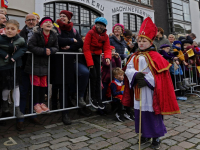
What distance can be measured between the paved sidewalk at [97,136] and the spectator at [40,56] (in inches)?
20.3

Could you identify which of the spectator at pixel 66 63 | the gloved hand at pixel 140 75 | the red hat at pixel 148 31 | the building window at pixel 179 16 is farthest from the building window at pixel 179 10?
the gloved hand at pixel 140 75

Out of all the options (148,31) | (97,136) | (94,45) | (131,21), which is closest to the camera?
(148,31)

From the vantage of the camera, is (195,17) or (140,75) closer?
(140,75)

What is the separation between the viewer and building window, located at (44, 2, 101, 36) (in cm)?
1183

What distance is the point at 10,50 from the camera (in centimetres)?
324

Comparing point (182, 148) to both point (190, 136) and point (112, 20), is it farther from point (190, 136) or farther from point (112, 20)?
point (112, 20)

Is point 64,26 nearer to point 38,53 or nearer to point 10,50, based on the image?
point 38,53

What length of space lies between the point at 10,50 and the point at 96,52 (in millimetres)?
1744

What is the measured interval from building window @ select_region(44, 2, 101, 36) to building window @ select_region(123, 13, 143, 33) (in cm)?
290

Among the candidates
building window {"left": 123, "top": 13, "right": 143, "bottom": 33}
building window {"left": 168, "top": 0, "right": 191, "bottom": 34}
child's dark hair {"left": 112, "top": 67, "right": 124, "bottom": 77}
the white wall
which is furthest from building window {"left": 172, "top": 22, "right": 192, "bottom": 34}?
child's dark hair {"left": 112, "top": 67, "right": 124, "bottom": 77}

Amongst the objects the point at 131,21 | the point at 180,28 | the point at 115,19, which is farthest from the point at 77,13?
the point at 180,28

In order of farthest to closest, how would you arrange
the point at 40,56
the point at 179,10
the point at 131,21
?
the point at 179,10
the point at 131,21
the point at 40,56

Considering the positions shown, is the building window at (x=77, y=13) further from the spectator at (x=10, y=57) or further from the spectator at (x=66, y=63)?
the spectator at (x=10, y=57)

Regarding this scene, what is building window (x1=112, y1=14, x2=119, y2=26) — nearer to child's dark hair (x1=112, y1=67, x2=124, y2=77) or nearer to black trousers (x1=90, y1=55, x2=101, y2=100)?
child's dark hair (x1=112, y1=67, x2=124, y2=77)
